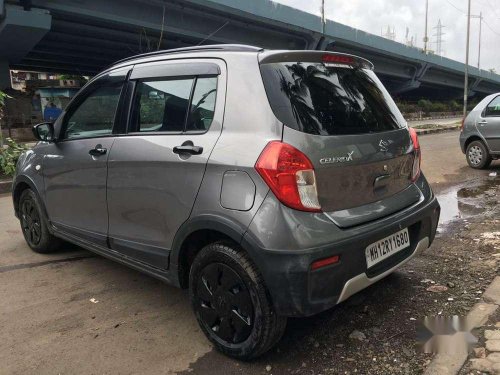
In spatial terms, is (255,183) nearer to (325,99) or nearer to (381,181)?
(325,99)

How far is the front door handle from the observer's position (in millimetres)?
3409

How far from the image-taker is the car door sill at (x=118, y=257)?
305cm

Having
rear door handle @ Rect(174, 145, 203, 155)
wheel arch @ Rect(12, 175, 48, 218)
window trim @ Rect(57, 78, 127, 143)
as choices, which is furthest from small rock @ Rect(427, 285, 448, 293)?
wheel arch @ Rect(12, 175, 48, 218)

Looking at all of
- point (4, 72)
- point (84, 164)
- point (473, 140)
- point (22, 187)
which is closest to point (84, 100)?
point (84, 164)

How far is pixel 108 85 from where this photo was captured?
11.8 feet

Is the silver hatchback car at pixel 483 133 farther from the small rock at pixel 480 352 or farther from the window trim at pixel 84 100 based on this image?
the window trim at pixel 84 100

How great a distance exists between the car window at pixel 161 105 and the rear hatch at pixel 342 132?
0.62m

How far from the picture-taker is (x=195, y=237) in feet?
9.29

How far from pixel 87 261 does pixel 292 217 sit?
278 cm

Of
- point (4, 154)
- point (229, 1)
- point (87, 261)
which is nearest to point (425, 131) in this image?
point (229, 1)

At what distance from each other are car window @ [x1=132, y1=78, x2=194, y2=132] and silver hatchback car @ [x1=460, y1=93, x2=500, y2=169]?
7.63 meters

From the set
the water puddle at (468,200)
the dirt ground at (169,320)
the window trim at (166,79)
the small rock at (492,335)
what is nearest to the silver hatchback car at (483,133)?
the water puddle at (468,200)

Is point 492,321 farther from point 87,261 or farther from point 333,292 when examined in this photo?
point 87,261

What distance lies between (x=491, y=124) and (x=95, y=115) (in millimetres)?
7756
